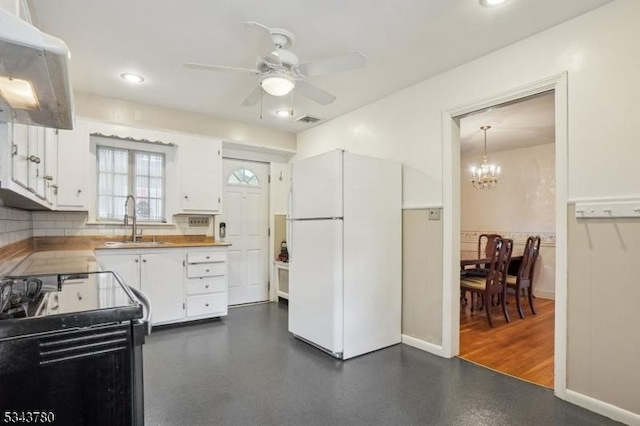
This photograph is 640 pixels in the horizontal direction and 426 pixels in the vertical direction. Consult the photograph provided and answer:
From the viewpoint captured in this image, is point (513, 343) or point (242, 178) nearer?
point (513, 343)

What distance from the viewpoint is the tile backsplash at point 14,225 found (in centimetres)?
216

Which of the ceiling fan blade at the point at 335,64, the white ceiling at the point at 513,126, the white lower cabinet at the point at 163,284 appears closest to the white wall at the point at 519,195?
the white ceiling at the point at 513,126

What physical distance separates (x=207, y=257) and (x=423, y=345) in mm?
2462

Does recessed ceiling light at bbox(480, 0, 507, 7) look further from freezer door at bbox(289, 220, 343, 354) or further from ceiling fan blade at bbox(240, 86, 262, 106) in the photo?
freezer door at bbox(289, 220, 343, 354)

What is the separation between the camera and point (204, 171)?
160 inches

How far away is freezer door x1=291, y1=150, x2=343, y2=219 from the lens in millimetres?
2783

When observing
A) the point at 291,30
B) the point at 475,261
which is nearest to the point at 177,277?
the point at 291,30

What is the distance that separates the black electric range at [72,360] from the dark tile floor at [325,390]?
116 cm

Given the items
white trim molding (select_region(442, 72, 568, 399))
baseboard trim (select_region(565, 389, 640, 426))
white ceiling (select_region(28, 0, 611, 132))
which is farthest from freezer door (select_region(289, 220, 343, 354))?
baseboard trim (select_region(565, 389, 640, 426))

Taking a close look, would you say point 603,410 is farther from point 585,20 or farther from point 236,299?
point 236,299

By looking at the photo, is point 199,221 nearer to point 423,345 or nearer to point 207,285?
point 207,285

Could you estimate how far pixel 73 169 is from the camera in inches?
132

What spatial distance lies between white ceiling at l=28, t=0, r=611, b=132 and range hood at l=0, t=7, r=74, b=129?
1382 millimetres

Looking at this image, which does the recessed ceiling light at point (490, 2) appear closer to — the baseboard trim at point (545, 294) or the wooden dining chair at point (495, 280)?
the wooden dining chair at point (495, 280)
